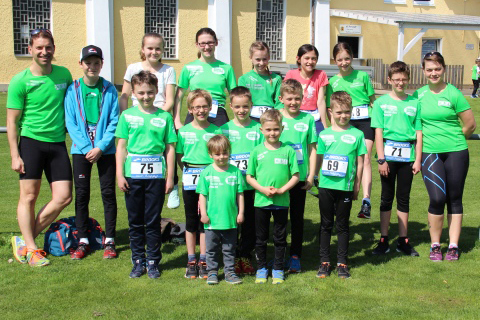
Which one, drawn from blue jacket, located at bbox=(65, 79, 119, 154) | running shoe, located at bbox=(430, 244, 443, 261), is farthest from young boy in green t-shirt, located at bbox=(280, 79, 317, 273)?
blue jacket, located at bbox=(65, 79, 119, 154)

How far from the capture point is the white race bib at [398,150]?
6281mm

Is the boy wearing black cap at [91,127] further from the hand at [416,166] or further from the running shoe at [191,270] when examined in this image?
the hand at [416,166]

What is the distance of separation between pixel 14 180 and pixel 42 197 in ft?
4.96

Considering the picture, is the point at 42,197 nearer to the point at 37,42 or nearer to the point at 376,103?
the point at 37,42

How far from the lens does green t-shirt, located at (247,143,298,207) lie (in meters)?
5.56

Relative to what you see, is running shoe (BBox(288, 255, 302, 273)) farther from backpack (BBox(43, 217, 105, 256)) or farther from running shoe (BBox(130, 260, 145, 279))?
backpack (BBox(43, 217, 105, 256))

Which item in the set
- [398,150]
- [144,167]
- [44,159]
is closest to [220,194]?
[144,167]

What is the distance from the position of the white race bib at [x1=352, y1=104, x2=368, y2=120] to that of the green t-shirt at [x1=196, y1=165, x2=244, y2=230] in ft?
7.15

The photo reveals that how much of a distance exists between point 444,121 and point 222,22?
21.3 meters

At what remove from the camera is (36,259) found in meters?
6.08

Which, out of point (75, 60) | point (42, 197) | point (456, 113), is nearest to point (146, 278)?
point (456, 113)

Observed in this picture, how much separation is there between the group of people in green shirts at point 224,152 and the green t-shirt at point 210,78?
1 cm

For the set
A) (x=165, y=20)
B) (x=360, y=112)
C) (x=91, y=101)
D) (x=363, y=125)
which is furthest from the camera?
(x=165, y=20)

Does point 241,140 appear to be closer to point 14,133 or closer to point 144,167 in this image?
point 144,167
